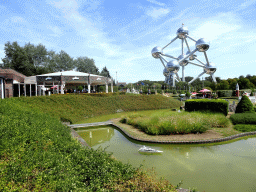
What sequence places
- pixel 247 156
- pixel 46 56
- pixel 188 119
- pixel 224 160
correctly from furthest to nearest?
pixel 46 56
pixel 188 119
pixel 247 156
pixel 224 160

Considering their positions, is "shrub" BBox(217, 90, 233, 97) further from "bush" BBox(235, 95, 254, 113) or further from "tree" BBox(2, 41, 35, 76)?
"tree" BBox(2, 41, 35, 76)

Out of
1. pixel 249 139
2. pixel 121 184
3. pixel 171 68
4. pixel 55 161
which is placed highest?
pixel 171 68

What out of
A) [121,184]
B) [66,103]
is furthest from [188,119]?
[66,103]

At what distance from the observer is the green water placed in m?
4.27

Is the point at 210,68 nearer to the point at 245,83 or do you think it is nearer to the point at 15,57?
the point at 245,83

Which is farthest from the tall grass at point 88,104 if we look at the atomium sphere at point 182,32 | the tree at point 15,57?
the atomium sphere at point 182,32

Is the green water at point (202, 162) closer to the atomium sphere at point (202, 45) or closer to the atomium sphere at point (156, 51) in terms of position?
the atomium sphere at point (202, 45)

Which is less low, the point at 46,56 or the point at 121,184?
the point at 46,56

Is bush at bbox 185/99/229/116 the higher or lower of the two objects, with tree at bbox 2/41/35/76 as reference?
lower

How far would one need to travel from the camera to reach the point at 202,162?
18.2 feet

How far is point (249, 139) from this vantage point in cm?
827

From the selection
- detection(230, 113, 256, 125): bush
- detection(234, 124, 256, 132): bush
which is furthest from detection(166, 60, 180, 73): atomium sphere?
detection(234, 124, 256, 132): bush

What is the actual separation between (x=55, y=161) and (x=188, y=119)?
26.0ft

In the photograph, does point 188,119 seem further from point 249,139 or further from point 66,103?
point 66,103
